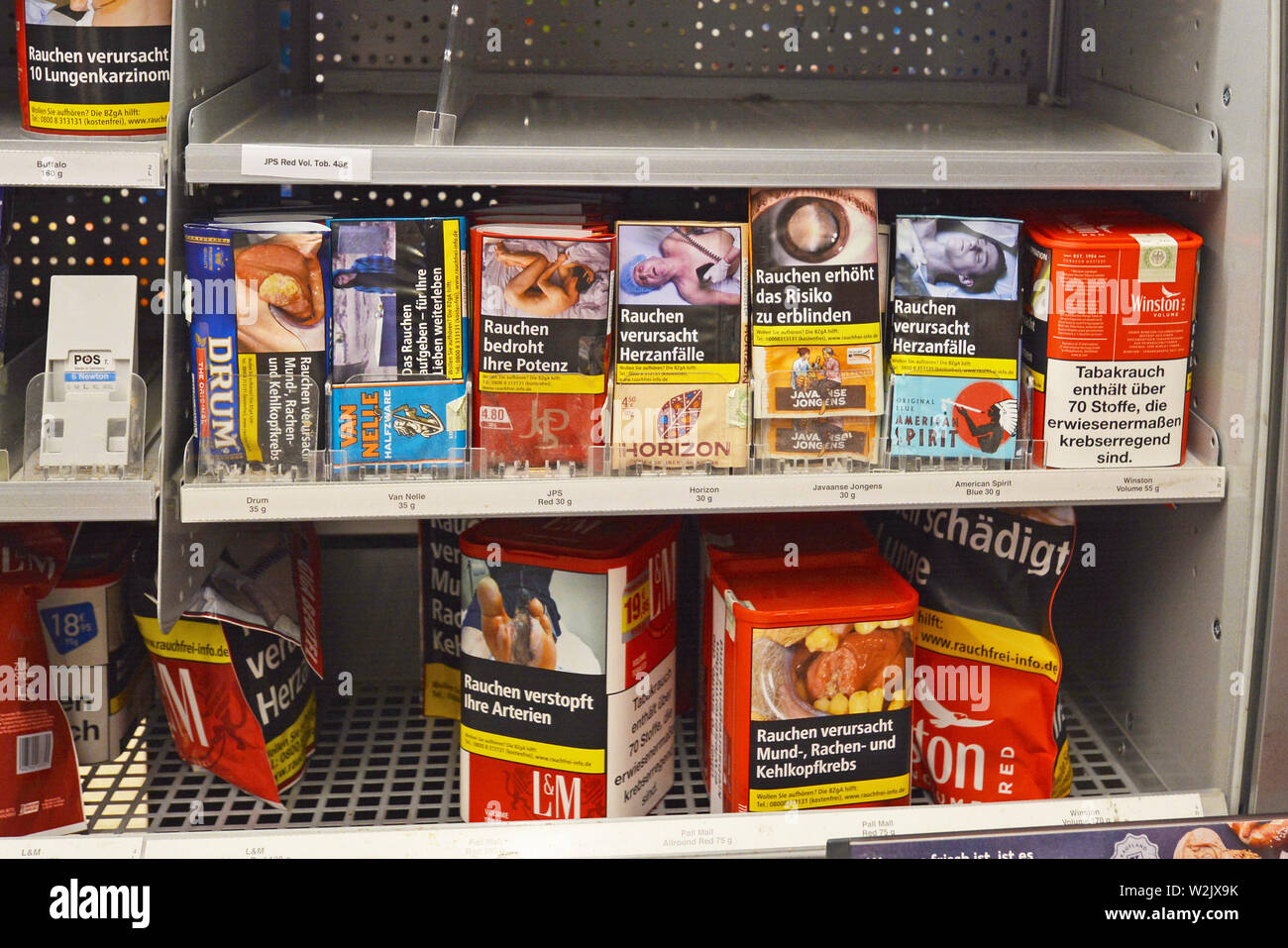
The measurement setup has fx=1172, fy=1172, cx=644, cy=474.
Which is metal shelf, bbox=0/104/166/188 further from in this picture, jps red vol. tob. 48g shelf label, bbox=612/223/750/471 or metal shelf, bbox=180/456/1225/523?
jps red vol. tob. 48g shelf label, bbox=612/223/750/471

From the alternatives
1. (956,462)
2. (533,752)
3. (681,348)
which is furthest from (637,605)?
(956,462)

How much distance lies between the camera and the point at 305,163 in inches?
52.7

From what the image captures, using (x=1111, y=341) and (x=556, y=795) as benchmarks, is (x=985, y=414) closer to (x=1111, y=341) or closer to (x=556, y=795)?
(x=1111, y=341)

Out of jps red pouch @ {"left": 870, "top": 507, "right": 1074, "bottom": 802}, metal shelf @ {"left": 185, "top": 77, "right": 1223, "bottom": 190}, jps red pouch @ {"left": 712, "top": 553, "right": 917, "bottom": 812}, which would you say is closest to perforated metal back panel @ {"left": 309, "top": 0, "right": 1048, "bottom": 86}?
metal shelf @ {"left": 185, "top": 77, "right": 1223, "bottom": 190}

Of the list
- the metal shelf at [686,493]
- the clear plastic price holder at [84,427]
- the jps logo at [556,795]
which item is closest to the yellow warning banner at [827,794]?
the jps logo at [556,795]

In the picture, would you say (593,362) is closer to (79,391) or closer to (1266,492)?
(79,391)

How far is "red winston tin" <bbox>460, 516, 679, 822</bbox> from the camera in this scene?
154cm

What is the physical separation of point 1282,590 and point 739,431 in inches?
27.7

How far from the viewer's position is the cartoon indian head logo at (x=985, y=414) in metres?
1.51

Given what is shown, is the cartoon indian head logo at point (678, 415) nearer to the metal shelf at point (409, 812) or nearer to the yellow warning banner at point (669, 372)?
the yellow warning banner at point (669, 372)

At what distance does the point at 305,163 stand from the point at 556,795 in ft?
2.87
